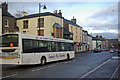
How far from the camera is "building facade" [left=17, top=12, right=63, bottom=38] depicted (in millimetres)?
31328

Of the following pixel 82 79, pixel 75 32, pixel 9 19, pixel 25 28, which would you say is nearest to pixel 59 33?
pixel 25 28

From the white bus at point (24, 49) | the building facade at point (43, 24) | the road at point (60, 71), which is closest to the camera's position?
the road at point (60, 71)

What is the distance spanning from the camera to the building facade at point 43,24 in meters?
31.3

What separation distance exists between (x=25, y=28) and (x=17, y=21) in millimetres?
3291

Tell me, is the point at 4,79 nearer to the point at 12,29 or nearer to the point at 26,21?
the point at 12,29

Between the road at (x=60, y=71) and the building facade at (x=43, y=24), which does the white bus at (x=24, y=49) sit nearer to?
the road at (x=60, y=71)

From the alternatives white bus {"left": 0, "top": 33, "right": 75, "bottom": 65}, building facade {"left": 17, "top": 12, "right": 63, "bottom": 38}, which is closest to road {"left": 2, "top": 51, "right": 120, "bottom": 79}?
white bus {"left": 0, "top": 33, "right": 75, "bottom": 65}

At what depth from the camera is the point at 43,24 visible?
3206 cm

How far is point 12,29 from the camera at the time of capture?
30.4 meters

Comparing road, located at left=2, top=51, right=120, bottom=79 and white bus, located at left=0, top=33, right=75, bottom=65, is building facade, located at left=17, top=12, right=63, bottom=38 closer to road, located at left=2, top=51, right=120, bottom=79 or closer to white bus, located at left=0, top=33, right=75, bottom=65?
white bus, located at left=0, top=33, right=75, bottom=65

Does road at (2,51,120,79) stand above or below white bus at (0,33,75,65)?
below

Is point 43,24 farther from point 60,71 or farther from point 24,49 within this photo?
point 60,71

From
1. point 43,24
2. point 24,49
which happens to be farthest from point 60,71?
point 43,24

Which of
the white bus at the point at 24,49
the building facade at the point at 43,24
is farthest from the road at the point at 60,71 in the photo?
the building facade at the point at 43,24
